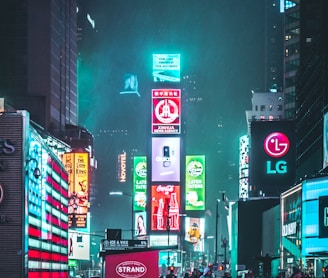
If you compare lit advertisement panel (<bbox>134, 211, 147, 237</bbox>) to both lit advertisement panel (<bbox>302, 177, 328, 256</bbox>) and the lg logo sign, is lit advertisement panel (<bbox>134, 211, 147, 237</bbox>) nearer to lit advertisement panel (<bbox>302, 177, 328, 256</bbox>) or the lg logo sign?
the lg logo sign

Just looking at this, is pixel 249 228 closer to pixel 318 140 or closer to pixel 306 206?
pixel 318 140

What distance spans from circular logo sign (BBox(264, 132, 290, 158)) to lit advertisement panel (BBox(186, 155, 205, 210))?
48.5 m

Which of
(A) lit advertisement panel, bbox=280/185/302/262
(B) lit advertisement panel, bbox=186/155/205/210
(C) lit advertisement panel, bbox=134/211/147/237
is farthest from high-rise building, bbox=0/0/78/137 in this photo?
(A) lit advertisement panel, bbox=280/185/302/262

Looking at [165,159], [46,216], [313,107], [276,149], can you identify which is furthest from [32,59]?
[46,216]

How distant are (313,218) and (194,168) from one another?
75527 mm

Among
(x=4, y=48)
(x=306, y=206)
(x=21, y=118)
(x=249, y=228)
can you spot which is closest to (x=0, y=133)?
(x=21, y=118)

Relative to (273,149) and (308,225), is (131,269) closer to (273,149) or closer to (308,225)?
(308,225)

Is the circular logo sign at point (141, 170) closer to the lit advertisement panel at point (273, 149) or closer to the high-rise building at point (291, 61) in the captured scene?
the high-rise building at point (291, 61)

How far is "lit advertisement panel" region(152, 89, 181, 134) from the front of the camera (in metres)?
132

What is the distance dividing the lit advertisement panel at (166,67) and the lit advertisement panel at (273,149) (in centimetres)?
4095

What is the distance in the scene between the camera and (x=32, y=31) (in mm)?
167125

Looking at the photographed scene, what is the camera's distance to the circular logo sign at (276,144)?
9781 centimetres

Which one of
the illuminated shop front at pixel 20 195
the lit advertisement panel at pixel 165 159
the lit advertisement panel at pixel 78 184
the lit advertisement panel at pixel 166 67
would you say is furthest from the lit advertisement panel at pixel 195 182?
the illuminated shop front at pixel 20 195

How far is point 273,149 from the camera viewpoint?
99250mm
